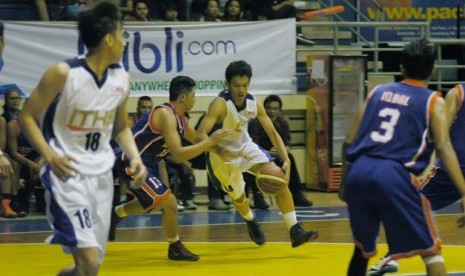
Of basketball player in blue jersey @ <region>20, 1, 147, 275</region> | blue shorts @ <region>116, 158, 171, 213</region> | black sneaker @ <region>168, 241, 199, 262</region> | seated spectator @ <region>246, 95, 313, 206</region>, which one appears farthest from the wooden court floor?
basketball player in blue jersey @ <region>20, 1, 147, 275</region>

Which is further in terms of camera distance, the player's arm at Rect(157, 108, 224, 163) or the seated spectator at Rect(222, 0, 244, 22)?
the seated spectator at Rect(222, 0, 244, 22)

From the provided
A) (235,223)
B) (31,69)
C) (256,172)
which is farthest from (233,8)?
(256,172)

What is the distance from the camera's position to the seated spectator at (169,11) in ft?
48.1

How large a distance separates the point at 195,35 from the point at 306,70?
1890 mm

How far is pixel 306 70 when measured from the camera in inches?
610

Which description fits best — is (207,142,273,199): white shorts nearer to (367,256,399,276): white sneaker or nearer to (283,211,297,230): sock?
(283,211,297,230): sock

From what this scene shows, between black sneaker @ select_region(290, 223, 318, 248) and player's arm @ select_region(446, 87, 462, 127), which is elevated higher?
player's arm @ select_region(446, 87, 462, 127)

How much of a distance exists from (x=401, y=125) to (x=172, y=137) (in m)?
3.00

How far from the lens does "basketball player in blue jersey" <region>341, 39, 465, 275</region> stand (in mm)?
6078

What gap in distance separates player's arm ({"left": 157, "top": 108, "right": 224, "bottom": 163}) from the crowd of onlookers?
5.07 meters

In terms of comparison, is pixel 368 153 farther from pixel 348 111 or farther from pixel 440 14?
pixel 440 14

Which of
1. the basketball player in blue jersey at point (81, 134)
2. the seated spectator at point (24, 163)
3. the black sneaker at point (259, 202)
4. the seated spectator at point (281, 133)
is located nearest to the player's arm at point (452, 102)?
the basketball player in blue jersey at point (81, 134)

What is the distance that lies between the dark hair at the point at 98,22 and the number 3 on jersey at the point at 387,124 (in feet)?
5.10

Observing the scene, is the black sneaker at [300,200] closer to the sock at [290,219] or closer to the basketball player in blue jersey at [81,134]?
the sock at [290,219]
